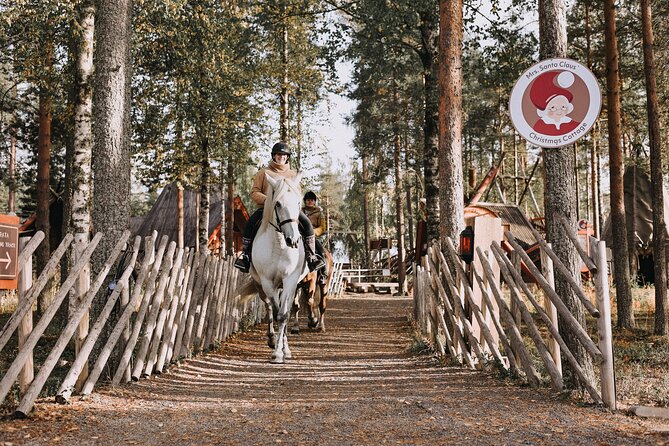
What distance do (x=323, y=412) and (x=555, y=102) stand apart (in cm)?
352

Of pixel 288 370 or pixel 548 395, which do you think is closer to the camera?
pixel 548 395

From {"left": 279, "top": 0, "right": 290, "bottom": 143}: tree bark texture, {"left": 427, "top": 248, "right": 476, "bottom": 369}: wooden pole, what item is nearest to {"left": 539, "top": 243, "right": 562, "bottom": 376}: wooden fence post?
{"left": 427, "top": 248, "right": 476, "bottom": 369}: wooden pole

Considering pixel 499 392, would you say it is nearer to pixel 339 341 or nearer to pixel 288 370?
pixel 288 370

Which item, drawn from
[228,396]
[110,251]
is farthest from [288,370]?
[110,251]

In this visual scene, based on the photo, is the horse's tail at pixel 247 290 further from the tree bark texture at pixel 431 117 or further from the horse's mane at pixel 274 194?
the tree bark texture at pixel 431 117

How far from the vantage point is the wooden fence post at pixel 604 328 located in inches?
238

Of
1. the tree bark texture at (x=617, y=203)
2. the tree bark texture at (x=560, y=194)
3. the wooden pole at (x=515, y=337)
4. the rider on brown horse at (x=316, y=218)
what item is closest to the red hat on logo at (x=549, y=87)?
the tree bark texture at (x=560, y=194)

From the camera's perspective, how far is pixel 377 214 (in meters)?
64.2

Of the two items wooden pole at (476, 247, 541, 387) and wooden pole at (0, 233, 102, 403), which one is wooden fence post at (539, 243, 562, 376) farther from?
wooden pole at (0, 233, 102, 403)

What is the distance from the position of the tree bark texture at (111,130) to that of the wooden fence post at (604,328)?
5026mm

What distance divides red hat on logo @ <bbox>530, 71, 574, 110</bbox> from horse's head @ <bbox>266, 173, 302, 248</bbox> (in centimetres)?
397

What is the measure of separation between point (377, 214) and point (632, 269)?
38.3 meters

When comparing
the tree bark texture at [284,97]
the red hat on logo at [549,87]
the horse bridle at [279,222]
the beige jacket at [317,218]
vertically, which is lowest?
the horse bridle at [279,222]

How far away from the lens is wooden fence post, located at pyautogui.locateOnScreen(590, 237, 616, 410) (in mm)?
6051
